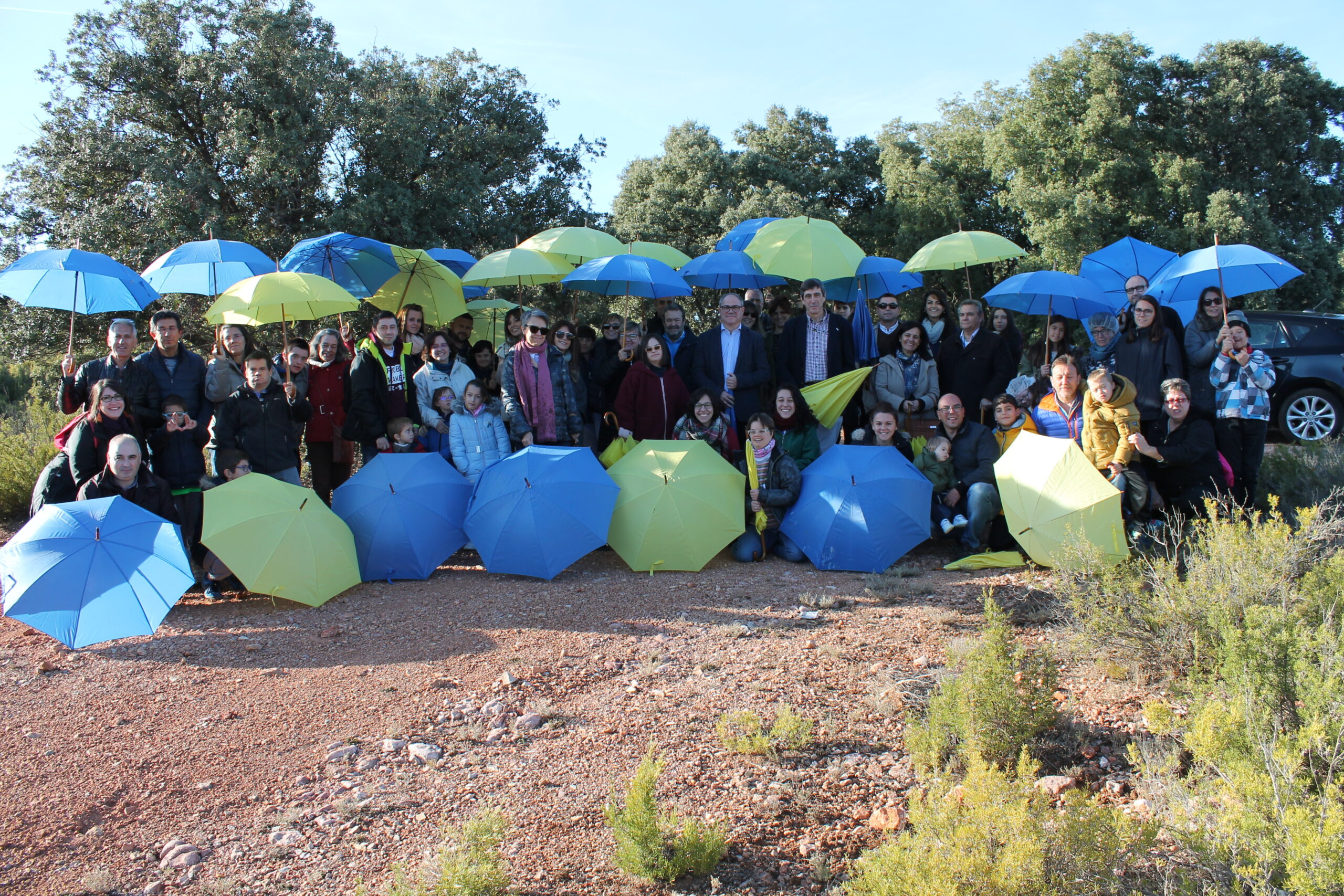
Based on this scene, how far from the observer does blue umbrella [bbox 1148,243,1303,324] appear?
21.9ft

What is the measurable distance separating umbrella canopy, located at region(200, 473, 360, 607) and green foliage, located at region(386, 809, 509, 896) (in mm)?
3095

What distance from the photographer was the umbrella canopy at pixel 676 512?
6574 millimetres

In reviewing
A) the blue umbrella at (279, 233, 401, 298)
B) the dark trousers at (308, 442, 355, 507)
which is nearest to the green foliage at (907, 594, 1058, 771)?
the dark trousers at (308, 442, 355, 507)

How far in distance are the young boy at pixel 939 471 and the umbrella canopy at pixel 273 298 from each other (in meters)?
4.85

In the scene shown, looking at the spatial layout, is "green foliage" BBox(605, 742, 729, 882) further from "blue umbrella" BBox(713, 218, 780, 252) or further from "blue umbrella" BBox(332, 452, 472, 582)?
"blue umbrella" BBox(713, 218, 780, 252)

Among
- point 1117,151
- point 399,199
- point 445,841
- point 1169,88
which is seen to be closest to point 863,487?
point 445,841

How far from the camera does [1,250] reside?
1644 cm

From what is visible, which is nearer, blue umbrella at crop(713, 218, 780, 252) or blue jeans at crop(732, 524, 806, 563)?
blue jeans at crop(732, 524, 806, 563)

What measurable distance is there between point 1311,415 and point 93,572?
1231 cm

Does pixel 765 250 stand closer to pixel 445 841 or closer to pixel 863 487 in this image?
pixel 863 487

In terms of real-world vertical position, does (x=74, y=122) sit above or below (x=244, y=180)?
above

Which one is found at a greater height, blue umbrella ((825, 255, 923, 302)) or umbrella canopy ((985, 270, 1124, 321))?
blue umbrella ((825, 255, 923, 302))

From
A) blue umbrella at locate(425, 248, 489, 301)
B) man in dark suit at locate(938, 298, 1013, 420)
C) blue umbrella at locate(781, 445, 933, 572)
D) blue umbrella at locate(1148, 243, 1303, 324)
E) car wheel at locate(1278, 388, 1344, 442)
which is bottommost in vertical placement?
blue umbrella at locate(781, 445, 933, 572)

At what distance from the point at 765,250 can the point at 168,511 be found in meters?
5.21
